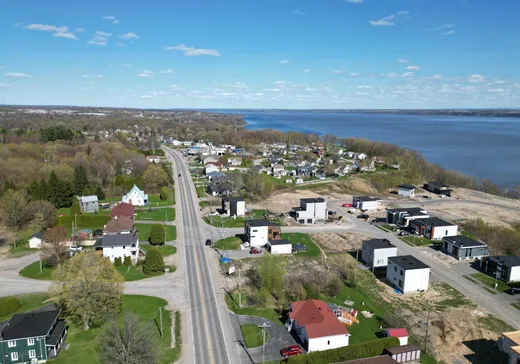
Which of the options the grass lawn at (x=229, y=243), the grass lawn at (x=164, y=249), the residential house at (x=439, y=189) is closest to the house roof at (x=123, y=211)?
the grass lawn at (x=164, y=249)

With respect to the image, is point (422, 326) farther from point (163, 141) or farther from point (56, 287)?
point (163, 141)

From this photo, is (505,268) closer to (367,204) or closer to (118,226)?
(367,204)

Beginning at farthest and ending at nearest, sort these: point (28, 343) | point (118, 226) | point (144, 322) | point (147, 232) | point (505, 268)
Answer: point (147, 232) → point (118, 226) → point (505, 268) → point (144, 322) → point (28, 343)

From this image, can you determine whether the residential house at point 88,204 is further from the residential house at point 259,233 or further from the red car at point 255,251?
the red car at point 255,251

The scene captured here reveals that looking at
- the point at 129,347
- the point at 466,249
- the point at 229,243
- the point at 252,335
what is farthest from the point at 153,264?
the point at 466,249

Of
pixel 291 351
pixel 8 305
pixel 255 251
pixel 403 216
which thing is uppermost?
pixel 403 216

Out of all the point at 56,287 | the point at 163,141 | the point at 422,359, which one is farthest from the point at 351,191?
the point at 163,141

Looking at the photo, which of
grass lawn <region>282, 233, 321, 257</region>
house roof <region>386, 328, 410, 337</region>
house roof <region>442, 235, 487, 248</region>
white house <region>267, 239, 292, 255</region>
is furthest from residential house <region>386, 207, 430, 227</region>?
house roof <region>386, 328, 410, 337</region>

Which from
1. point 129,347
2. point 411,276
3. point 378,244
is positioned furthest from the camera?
point 378,244
